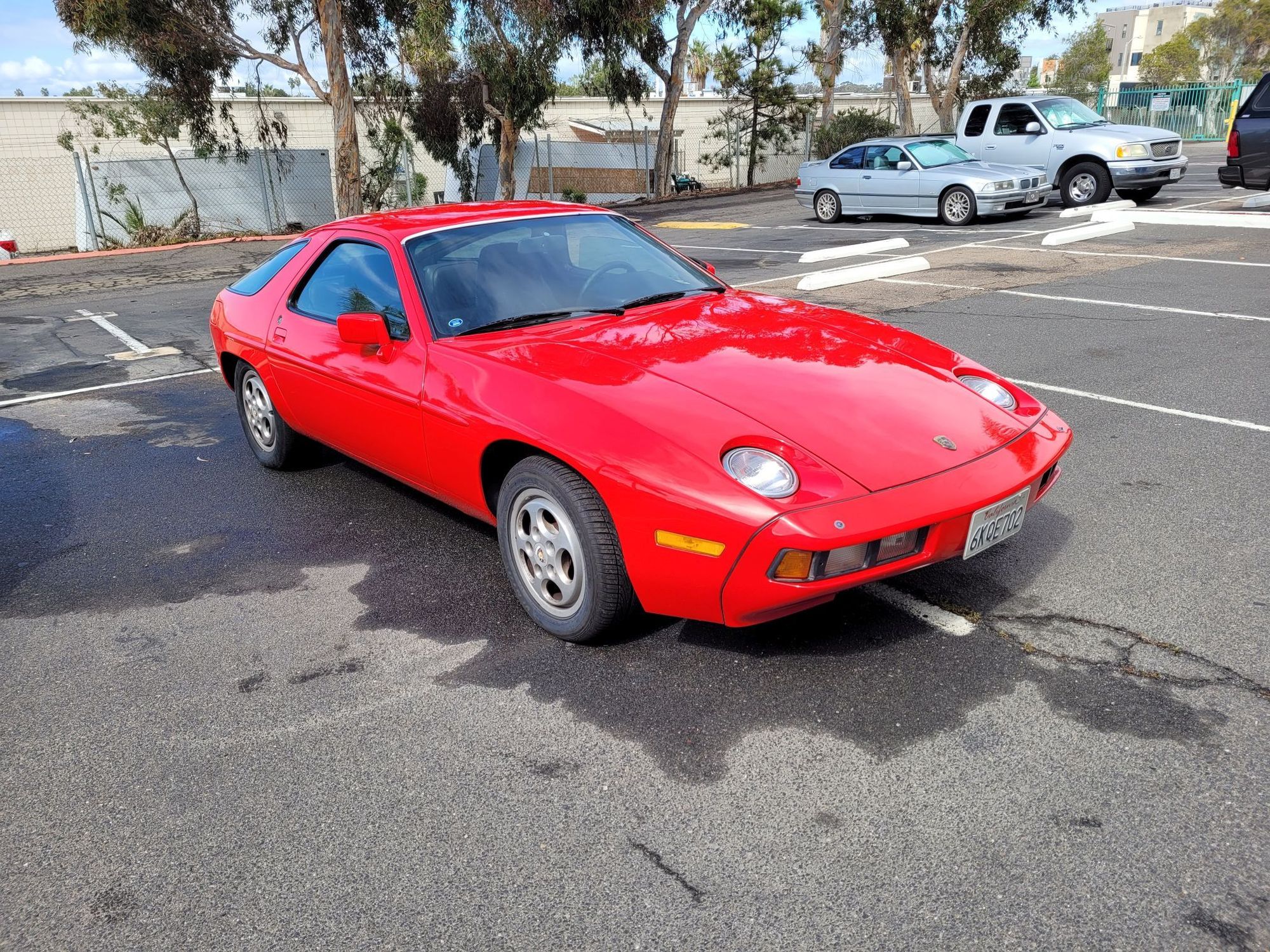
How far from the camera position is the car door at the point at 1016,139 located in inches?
687

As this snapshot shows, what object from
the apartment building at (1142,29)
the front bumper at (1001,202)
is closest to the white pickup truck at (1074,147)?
the front bumper at (1001,202)

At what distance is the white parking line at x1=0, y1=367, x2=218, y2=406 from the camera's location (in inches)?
309

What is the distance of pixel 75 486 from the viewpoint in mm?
5750

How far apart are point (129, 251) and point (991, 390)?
62.2ft

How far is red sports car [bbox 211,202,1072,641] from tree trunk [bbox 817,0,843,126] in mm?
26613

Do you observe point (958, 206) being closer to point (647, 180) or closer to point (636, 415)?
point (647, 180)

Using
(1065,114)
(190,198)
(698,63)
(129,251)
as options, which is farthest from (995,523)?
(698,63)

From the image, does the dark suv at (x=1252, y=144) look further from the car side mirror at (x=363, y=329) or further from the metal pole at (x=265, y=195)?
the metal pole at (x=265, y=195)

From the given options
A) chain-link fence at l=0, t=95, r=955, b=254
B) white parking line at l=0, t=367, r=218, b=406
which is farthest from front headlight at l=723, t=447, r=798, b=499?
chain-link fence at l=0, t=95, r=955, b=254

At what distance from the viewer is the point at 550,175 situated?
88.0 feet

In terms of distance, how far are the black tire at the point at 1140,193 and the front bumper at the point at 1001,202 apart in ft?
6.91

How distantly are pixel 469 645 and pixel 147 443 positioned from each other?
12.5ft

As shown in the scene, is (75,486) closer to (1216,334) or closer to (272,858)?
(272,858)

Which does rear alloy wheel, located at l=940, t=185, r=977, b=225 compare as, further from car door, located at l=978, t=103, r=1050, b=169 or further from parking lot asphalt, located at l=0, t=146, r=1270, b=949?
parking lot asphalt, located at l=0, t=146, r=1270, b=949
